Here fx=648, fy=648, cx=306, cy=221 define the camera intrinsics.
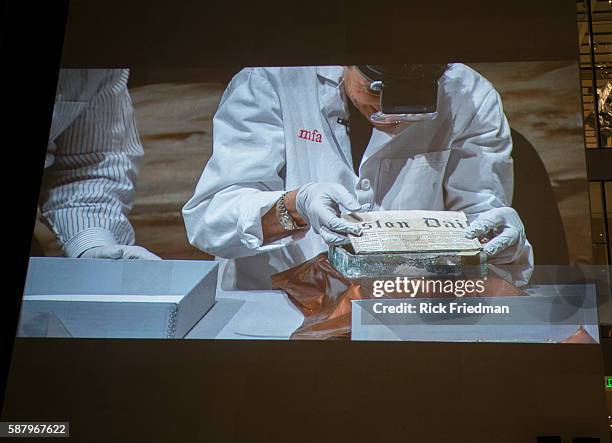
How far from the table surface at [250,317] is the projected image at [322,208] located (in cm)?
1

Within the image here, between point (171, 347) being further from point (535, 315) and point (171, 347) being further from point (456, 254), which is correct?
point (535, 315)

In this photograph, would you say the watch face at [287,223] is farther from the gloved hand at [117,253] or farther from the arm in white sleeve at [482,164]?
the arm in white sleeve at [482,164]

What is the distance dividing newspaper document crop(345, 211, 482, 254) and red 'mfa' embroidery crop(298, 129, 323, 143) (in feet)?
1.61

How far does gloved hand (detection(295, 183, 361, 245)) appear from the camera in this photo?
3.61m

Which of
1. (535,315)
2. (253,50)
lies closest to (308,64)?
(253,50)

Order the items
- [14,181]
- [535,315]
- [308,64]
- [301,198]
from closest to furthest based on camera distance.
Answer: [14,181] → [535,315] → [301,198] → [308,64]

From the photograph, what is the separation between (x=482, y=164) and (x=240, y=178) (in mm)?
1395

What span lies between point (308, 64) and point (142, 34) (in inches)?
42.7

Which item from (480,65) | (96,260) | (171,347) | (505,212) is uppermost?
(480,65)

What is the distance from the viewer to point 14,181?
4.80ft

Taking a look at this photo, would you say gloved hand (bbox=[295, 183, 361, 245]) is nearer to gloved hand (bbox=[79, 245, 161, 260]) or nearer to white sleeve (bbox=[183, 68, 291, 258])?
white sleeve (bbox=[183, 68, 291, 258])

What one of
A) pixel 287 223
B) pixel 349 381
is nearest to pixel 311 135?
pixel 287 223

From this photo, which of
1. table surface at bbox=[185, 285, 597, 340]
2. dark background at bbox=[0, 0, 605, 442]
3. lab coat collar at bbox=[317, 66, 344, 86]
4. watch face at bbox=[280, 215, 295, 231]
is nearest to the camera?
dark background at bbox=[0, 0, 605, 442]

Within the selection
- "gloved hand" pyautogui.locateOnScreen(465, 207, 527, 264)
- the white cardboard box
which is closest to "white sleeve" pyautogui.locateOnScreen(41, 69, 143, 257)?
the white cardboard box
